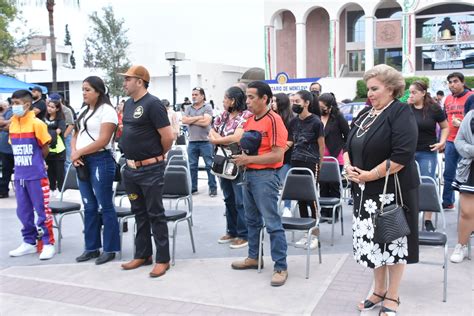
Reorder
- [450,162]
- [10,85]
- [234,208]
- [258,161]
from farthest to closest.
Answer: [10,85] < [450,162] < [234,208] < [258,161]

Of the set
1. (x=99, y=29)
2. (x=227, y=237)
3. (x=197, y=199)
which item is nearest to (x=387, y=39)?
(x=99, y=29)

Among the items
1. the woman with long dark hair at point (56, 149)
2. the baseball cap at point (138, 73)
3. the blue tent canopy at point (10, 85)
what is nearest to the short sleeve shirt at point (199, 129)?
the woman with long dark hair at point (56, 149)

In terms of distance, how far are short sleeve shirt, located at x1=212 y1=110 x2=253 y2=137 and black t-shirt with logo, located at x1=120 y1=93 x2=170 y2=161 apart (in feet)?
2.91

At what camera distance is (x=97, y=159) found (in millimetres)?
5223

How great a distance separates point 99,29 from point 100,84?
37920mm

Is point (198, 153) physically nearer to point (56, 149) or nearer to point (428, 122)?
point (56, 149)

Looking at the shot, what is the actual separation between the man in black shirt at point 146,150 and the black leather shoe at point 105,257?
349mm

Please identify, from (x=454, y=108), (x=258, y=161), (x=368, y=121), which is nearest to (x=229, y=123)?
(x=258, y=161)

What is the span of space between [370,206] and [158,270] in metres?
2.25

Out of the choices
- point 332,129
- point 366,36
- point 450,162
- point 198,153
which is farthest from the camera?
point 366,36

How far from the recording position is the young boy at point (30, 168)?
5605mm

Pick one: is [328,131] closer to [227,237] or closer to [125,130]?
[227,237]

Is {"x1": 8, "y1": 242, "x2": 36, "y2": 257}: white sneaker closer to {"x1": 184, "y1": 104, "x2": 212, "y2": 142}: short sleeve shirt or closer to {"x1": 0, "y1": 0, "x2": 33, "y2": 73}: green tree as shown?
{"x1": 184, "y1": 104, "x2": 212, "y2": 142}: short sleeve shirt

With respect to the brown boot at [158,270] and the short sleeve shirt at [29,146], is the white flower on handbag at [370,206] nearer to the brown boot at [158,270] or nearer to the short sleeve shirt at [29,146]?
the brown boot at [158,270]
